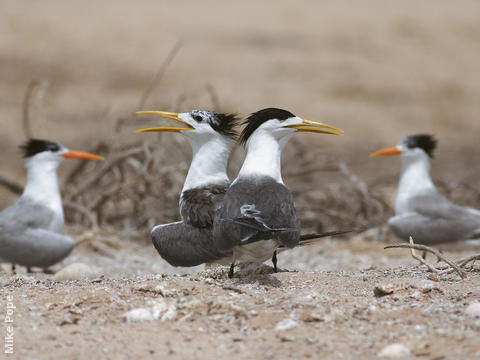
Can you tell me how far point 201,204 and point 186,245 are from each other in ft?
0.76

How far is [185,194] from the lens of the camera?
4016 millimetres

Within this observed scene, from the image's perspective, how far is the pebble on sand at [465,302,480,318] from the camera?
9.05 ft

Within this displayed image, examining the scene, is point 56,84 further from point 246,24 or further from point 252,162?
point 252,162

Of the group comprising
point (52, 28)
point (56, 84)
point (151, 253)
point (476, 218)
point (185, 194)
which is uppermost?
point (52, 28)

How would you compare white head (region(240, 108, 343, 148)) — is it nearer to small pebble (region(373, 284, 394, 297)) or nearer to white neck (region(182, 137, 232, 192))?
white neck (region(182, 137, 232, 192))

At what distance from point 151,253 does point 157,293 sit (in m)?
3.80

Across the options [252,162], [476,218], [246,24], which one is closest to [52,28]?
[246,24]

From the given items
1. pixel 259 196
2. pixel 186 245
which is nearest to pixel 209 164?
pixel 186 245

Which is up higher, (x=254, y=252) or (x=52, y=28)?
(x=52, y=28)

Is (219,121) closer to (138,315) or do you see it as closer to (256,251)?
(256,251)

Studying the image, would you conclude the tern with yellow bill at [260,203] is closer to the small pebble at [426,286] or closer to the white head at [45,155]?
the small pebble at [426,286]

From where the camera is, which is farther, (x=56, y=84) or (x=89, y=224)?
(x=56, y=84)

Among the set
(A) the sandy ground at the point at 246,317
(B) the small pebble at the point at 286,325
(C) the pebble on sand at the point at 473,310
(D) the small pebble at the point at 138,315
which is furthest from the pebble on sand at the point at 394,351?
(D) the small pebble at the point at 138,315

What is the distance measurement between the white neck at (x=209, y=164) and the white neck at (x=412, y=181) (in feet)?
9.22
